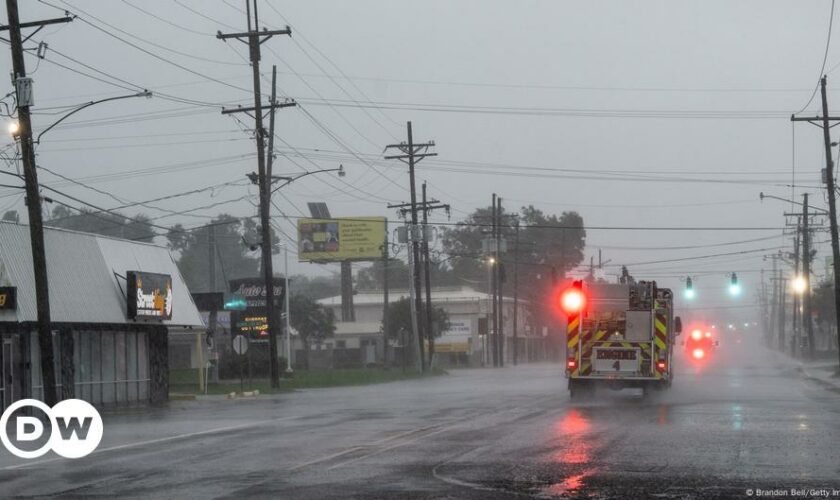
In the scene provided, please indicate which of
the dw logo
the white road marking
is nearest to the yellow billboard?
Result: the dw logo

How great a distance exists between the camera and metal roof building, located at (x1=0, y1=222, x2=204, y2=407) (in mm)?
31125

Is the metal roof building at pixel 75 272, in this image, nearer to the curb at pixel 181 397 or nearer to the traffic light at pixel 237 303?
the curb at pixel 181 397

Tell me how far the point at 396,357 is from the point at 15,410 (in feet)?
199

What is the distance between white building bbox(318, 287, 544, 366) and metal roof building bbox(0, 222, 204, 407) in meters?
49.0

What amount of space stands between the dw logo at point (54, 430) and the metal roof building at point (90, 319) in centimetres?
74

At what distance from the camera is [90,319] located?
3331cm

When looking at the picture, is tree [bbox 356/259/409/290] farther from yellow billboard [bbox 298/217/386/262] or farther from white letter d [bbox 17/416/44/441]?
white letter d [bbox 17/416/44/441]

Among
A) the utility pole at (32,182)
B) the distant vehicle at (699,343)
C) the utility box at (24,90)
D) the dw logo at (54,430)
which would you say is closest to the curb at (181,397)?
the dw logo at (54,430)

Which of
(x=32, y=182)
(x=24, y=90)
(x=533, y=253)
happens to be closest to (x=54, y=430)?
(x=32, y=182)

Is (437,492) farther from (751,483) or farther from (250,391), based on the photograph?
(250,391)

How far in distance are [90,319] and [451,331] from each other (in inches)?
2719

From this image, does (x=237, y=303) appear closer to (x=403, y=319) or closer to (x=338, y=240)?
(x=403, y=319)

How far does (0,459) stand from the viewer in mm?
19188

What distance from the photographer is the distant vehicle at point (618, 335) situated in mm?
29406
